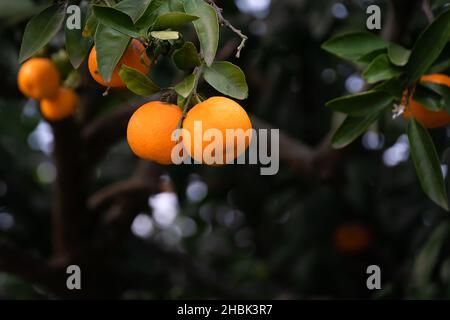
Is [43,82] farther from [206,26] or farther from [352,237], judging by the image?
[352,237]

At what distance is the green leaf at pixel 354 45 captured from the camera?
4.26ft

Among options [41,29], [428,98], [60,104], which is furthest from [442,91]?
[60,104]

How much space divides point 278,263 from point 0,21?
1635 mm

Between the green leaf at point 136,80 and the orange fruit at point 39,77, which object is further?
the orange fruit at point 39,77

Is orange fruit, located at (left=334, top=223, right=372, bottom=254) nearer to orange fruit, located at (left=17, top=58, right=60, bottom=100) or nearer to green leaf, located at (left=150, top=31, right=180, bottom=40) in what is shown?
orange fruit, located at (left=17, top=58, right=60, bottom=100)

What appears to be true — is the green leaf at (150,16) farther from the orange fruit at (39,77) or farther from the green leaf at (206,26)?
the orange fruit at (39,77)

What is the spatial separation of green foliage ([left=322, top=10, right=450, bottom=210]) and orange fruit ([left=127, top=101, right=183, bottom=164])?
0.34 m

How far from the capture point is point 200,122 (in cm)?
91

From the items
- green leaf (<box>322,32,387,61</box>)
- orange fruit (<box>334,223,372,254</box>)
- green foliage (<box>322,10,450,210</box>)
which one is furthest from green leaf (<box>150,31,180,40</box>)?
orange fruit (<box>334,223,372,254</box>)

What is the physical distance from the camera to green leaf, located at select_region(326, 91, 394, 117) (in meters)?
1.19

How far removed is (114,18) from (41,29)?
0.20 m

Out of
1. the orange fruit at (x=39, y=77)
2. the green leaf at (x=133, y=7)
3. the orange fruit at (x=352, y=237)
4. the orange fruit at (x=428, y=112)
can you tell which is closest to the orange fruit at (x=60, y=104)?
the orange fruit at (x=39, y=77)
